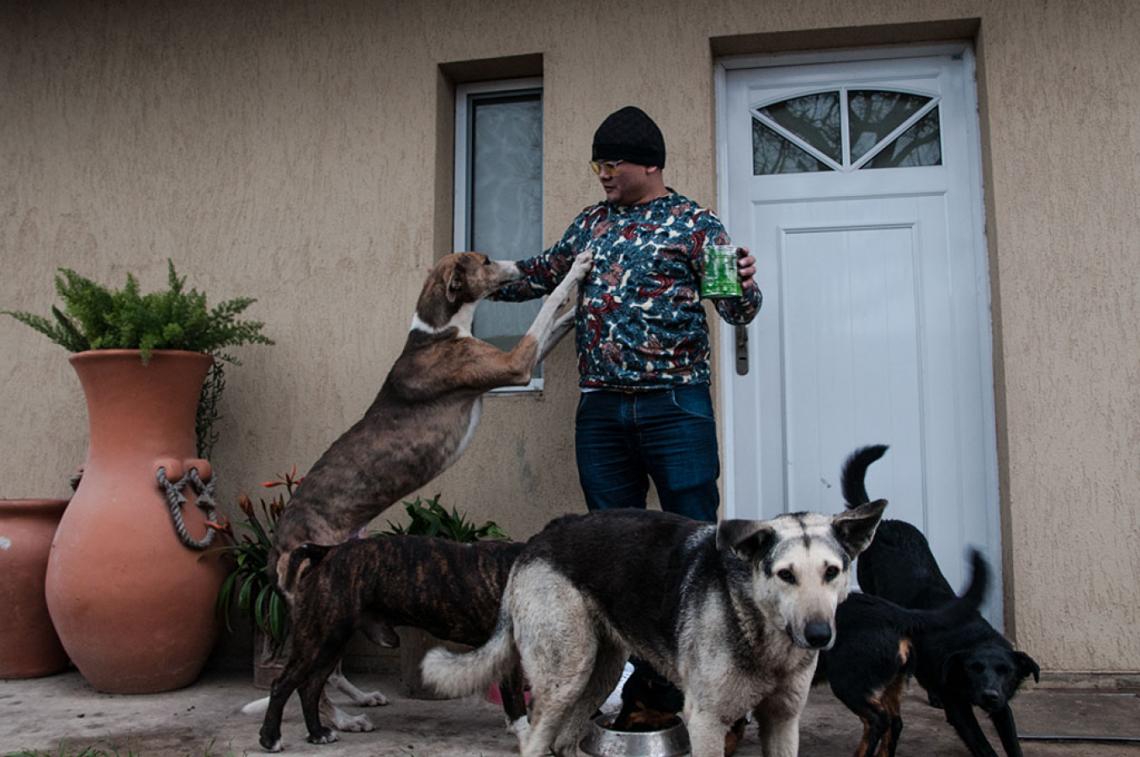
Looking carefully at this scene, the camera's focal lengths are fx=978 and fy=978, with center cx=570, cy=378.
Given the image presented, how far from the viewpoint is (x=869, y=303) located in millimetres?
4863

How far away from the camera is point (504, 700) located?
12.0ft

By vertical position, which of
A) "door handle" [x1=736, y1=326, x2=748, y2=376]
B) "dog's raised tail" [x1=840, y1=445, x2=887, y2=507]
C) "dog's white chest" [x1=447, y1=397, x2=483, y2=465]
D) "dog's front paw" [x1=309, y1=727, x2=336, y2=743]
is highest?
"door handle" [x1=736, y1=326, x2=748, y2=376]

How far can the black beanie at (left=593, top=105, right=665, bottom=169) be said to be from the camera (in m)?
3.89

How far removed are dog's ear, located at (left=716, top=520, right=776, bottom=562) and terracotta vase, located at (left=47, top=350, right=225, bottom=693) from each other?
9.77 ft

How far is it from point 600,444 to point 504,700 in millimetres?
1035

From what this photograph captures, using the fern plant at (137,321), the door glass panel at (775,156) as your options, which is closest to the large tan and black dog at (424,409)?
the fern plant at (137,321)

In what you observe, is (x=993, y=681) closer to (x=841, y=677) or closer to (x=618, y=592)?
(x=841, y=677)

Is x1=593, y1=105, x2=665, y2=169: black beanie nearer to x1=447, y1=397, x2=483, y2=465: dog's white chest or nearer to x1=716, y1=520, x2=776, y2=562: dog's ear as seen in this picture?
x1=447, y1=397, x2=483, y2=465: dog's white chest

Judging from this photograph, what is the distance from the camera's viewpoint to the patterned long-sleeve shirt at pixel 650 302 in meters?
3.74

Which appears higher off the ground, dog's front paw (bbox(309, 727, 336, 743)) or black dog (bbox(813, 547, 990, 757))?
black dog (bbox(813, 547, 990, 757))

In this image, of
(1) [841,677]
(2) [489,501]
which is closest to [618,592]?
(1) [841,677]

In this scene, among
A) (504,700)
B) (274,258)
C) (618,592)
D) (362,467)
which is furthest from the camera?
(274,258)

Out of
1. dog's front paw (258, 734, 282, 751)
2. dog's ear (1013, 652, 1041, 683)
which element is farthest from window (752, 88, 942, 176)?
dog's front paw (258, 734, 282, 751)

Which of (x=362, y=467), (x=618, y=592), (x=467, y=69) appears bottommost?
(x=618, y=592)
